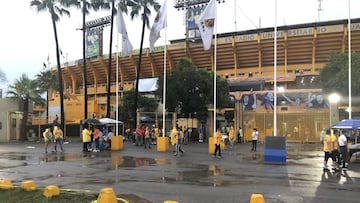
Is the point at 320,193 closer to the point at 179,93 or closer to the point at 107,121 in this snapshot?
the point at 107,121

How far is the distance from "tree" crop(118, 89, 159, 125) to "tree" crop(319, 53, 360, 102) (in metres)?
22.6

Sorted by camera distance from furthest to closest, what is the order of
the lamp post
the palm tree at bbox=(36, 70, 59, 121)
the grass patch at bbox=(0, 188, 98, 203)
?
the palm tree at bbox=(36, 70, 59, 121) < the lamp post < the grass patch at bbox=(0, 188, 98, 203)

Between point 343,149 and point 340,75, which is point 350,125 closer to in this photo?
point 343,149

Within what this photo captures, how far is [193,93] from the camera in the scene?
39.0 meters

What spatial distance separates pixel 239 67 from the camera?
189ft

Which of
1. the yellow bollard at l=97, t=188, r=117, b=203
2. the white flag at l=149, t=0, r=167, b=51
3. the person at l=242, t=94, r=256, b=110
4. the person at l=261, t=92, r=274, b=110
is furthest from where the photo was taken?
the person at l=242, t=94, r=256, b=110

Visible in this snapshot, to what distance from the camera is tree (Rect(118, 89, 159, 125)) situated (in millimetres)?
49844

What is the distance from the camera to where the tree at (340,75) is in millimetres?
31875

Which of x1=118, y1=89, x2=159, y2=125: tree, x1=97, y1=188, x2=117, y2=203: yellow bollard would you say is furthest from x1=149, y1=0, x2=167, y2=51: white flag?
x1=118, y1=89, x2=159, y2=125: tree

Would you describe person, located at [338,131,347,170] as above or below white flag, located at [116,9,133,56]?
below

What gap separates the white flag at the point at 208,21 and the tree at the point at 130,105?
26.6 m

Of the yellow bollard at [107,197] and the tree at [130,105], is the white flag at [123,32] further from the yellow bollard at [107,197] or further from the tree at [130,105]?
the yellow bollard at [107,197]

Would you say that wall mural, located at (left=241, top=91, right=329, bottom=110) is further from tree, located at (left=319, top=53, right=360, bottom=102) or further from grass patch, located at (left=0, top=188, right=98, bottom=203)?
grass patch, located at (left=0, top=188, right=98, bottom=203)

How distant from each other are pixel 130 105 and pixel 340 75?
84.9 feet
